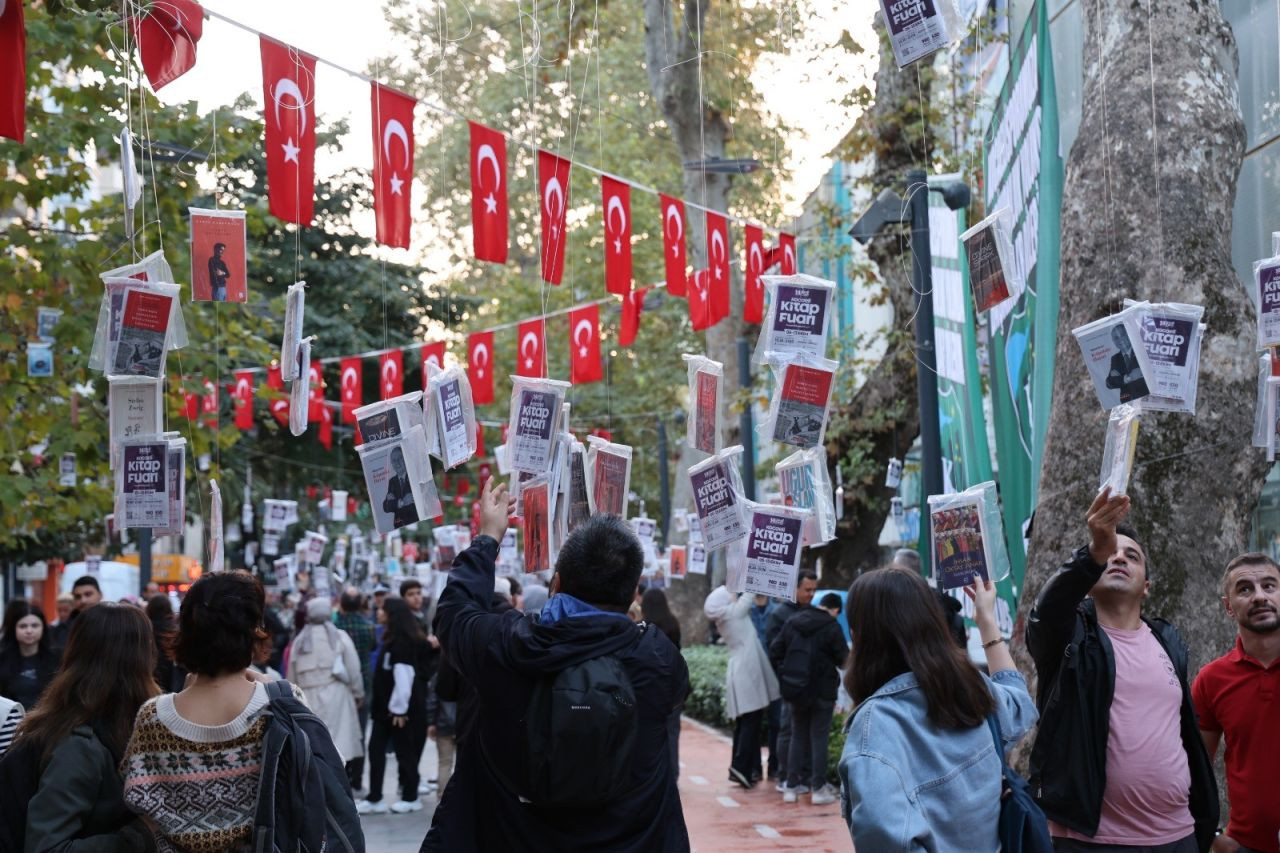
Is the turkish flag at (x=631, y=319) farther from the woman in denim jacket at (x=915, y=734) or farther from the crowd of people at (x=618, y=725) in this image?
the woman in denim jacket at (x=915, y=734)

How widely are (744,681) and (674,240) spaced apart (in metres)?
4.21

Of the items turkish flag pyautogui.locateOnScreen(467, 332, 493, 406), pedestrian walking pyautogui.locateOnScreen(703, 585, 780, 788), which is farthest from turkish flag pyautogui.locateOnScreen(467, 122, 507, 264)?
turkish flag pyautogui.locateOnScreen(467, 332, 493, 406)

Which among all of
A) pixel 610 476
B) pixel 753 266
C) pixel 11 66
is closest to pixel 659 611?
pixel 753 266

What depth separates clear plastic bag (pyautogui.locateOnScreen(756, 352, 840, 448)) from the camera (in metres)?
7.49

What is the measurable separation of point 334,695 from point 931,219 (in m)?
6.20

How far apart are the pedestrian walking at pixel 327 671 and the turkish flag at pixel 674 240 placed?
4.19m

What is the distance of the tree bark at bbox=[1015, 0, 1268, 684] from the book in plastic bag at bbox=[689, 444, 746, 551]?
4.77ft

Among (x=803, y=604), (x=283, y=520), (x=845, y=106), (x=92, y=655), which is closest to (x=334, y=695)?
(x=803, y=604)

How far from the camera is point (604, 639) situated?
4262 mm

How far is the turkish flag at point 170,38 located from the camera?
7.79m

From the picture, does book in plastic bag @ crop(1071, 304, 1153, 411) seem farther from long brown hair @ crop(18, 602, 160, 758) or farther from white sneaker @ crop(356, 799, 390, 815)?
white sneaker @ crop(356, 799, 390, 815)

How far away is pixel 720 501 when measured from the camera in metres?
7.68

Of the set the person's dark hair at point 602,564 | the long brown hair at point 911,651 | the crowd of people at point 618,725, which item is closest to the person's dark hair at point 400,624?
the crowd of people at point 618,725

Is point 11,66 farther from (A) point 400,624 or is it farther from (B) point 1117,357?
(A) point 400,624
